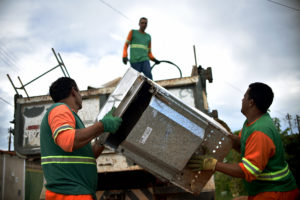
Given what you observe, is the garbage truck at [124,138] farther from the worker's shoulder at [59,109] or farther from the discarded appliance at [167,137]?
the worker's shoulder at [59,109]

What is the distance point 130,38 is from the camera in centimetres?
468

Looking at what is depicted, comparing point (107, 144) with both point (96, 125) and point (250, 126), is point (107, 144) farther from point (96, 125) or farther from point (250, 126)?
point (250, 126)

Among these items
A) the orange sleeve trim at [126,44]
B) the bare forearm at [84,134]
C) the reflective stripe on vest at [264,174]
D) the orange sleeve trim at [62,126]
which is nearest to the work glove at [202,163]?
the reflective stripe on vest at [264,174]

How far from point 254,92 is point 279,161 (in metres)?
0.49

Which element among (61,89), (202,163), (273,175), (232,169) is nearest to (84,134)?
(61,89)

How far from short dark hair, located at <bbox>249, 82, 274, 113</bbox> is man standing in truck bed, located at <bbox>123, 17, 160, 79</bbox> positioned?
257cm

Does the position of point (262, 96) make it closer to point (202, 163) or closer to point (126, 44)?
point (202, 163)

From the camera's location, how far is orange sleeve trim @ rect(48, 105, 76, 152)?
1716mm

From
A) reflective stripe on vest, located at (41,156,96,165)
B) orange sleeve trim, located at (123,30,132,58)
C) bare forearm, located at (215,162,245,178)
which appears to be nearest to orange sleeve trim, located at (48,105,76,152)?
reflective stripe on vest, located at (41,156,96,165)

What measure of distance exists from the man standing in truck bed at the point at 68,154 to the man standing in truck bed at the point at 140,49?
2.57 m

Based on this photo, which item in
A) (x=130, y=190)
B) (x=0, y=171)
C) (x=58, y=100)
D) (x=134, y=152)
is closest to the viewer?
(x=134, y=152)

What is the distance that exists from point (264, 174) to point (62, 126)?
4.26 ft

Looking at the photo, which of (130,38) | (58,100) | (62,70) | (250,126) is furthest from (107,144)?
(130,38)

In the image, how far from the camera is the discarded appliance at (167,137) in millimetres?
1891
